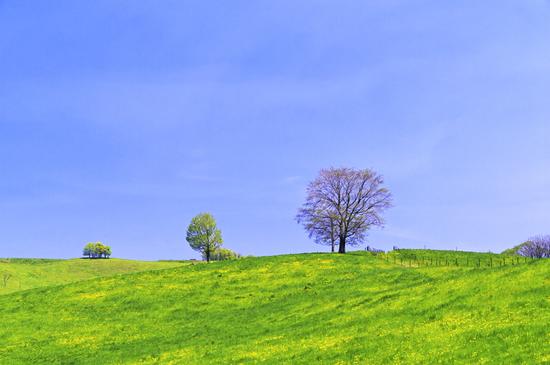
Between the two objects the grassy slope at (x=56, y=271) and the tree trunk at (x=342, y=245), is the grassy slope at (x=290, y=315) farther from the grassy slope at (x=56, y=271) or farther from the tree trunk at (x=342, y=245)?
the grassy slope at (x=56, y=271)

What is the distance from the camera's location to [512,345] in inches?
958

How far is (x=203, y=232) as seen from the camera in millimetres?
144750

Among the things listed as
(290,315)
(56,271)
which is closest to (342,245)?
(290,315)

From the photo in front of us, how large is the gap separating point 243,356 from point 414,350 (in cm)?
1179

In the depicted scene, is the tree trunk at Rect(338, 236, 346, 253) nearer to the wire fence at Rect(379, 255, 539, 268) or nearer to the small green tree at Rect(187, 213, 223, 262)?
the wire fence at Rect(379, 255, 539, 268)

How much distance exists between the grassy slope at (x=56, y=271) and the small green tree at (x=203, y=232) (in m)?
13.2

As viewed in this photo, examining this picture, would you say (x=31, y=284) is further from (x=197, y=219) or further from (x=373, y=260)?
(x=373, y=260)

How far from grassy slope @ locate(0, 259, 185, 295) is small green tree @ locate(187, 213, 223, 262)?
13.2 m

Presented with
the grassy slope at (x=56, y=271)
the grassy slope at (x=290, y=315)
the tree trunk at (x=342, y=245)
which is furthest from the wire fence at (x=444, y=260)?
the grassy slope at (x=56, y=271)

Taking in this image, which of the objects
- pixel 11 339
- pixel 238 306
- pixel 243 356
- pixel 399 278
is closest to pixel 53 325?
pixel 11 339

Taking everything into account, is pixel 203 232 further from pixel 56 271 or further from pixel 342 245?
pixel 342 245

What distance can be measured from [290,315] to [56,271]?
9026cm

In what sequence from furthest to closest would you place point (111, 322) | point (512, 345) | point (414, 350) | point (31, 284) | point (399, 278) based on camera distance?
point (31, 284) → point (399, 278) → point (111, 322) → point (414, 350) → point (512, 345)

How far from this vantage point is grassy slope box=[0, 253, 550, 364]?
2800 centimetres
